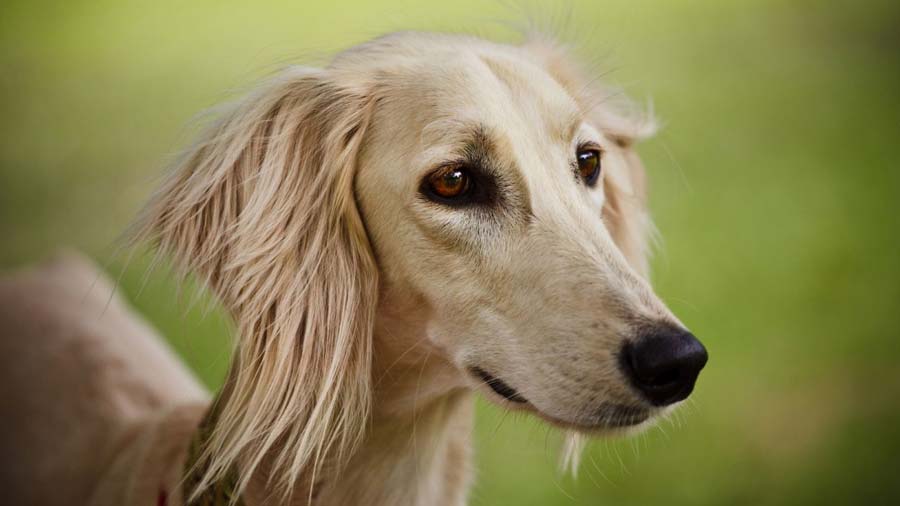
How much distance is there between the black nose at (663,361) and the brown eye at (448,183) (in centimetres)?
61

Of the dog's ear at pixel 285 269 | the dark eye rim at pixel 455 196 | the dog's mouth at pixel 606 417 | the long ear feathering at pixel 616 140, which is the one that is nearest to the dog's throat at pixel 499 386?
the dog's mouth at pixel 606 417

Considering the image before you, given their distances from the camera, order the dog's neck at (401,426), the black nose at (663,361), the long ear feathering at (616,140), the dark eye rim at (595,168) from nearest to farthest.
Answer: the black nose at (663,361) → the dog's neck at (401,426) → the dark eye rim at (595,168) → the long ear feathering at (616,140)

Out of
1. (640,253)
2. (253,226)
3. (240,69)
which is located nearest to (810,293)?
(640,253)

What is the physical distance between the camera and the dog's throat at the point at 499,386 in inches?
88.4

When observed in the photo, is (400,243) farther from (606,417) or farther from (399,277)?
(606,417)

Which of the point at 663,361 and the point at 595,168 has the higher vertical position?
the point at 595,168

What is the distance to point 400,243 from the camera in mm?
2354

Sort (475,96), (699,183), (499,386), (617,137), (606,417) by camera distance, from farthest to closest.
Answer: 1. (699,183)
2. (617,137)
3. (475,96)
4. (499,386)
5. (606,417)

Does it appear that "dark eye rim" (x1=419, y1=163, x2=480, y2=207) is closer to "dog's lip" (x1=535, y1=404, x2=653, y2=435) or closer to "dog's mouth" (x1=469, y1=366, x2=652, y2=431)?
"dog's mouth" (x1=469, y1=366, x2=652, y2=431)

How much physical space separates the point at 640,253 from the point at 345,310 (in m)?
1.12

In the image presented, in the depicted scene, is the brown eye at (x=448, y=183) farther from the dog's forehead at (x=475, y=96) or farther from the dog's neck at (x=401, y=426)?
the dog's neck at (x=401, y=426)

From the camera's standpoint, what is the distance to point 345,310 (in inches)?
92.1

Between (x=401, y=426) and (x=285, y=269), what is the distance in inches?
21.6

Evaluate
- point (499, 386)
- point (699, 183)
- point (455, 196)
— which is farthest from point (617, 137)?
point (699, 183)
